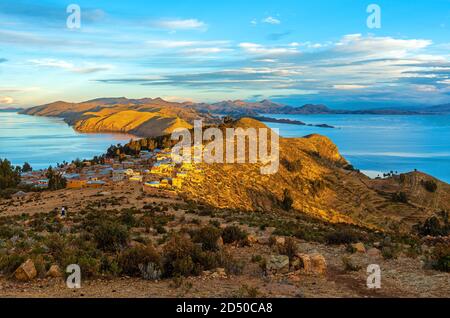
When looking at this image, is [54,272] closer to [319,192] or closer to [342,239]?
[342,239]

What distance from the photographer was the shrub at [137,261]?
8375 millimetres

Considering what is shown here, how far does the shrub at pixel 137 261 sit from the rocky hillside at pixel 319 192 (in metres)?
24.7

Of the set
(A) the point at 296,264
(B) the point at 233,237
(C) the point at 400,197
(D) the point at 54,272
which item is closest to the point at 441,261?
(A) the point at 296,264

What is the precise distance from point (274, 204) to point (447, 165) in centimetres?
11685

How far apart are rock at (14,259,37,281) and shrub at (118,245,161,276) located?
5.64ft

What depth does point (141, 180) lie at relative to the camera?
39.0 metres

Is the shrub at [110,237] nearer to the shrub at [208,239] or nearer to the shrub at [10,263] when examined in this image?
the shrub at [208,239]

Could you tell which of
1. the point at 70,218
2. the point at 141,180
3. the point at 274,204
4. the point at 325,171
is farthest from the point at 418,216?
the point at 70,218

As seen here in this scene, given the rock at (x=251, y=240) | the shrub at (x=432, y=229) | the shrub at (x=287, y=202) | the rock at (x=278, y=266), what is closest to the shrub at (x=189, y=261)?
the rock at (x=278, y=266)

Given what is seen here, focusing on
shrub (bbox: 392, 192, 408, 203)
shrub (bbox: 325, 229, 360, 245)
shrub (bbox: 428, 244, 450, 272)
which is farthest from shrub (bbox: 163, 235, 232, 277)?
shrub (bbox: 392, 192, 408, 203)

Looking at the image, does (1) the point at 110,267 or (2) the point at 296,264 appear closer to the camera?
(1) the point at 110,267

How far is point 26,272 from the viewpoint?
25.6 ft

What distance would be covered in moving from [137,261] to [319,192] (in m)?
50.5
